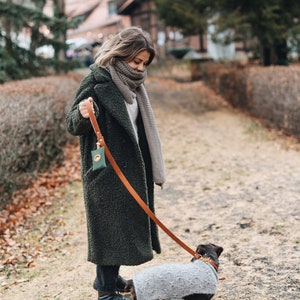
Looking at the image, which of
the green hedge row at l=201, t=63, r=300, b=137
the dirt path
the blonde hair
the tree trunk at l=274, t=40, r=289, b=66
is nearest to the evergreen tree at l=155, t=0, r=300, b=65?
the tree trunk at l=274, t=40, r=289, b=66

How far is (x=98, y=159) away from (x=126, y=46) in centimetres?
75

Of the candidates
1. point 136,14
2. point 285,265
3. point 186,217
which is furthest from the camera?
point 136,14

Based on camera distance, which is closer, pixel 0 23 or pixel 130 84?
pixel 130 84

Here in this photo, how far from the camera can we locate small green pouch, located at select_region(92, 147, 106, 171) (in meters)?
3.23

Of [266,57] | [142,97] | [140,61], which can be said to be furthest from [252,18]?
[140,61]

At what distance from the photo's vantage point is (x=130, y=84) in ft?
11.2

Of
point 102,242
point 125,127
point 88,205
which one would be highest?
point 125,127

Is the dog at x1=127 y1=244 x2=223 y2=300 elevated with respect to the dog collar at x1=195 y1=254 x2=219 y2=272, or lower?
lower

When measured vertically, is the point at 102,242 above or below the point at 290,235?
above

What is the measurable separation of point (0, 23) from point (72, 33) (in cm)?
3878

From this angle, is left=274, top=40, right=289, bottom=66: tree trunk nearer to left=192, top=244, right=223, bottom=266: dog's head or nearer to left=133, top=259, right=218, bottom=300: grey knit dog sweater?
left=192, top=244, right=223, bottom=266: dog's head

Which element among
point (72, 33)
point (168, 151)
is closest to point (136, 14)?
point (72, 33)

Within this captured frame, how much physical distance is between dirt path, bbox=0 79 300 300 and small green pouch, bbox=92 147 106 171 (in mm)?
1439

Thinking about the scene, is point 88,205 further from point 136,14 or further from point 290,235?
point 136,14
